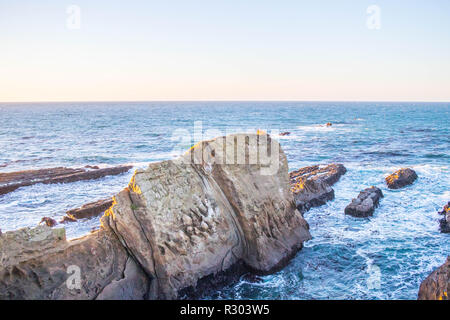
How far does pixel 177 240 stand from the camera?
432 inches

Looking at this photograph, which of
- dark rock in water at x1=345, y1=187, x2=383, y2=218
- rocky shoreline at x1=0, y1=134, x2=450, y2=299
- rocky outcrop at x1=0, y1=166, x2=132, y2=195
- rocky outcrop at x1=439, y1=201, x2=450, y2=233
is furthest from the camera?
rocky outcrop at x1=0, y1=166, x2=132, y2=195

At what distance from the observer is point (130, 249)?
10.8m

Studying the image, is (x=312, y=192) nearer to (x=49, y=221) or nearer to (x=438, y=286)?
(x=438, y=286)

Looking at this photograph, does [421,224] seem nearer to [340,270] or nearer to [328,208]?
[328,208]

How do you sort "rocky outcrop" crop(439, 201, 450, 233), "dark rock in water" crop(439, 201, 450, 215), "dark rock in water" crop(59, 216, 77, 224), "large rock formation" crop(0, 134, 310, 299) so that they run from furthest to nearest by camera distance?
1. "dark rock in water" crop(59, 216, 77, 224)
2. "dark rock in water" crop(439, 201, 450, 215)
3. "rocky outcrop" crop(439, 201, 450, 233)
4. "large rock formation" crop(0, 134, 310, 299)

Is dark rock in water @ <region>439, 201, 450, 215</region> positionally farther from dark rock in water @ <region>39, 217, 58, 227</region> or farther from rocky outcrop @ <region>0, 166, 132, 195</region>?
rocky outcrop @ <region>0, 166, 132, 195</region>

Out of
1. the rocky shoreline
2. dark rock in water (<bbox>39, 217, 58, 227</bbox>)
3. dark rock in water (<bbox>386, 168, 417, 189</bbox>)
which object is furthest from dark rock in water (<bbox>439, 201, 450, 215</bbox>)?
dark rock in water (<bbox>39, 217, 58, 227</bbox>)

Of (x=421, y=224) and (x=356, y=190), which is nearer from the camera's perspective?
(x=421, y=224)

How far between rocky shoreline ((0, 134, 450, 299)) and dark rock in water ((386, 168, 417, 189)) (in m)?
11.3

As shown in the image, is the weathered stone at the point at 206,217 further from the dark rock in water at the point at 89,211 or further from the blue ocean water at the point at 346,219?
the dark rock in water at the point at 89,211

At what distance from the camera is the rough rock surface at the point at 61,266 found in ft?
30.2

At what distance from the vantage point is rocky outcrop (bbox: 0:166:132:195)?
2507cm
